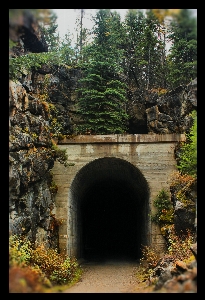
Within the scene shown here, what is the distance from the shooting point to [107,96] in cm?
1817

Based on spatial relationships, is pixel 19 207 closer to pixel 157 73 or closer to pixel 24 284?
pixel 24 284

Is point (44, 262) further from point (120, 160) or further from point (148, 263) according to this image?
point (120, 160)

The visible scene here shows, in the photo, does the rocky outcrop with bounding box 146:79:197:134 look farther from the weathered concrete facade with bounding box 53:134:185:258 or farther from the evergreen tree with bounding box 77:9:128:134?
the weathered concrete facade with bounding box 53:134:185:258

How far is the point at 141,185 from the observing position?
17.0m

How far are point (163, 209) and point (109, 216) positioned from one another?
14.0 m

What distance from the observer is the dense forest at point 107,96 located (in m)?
10.2

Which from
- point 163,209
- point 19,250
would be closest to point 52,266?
point 19,250

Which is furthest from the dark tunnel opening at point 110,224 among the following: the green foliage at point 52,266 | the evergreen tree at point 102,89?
the green foliage at point 52,266

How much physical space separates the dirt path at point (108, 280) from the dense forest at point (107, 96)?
1.97ft

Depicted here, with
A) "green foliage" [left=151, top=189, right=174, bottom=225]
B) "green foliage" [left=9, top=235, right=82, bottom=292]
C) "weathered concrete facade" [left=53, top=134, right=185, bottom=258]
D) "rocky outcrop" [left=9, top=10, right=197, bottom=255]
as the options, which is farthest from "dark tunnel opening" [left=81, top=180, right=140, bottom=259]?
"green foliage" [left=9, top=235, right=82, bottom=292]

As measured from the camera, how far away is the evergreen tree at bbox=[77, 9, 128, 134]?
17652 mm
